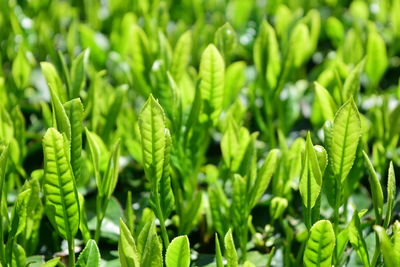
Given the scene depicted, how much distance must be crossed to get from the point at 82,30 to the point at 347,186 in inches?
32.2

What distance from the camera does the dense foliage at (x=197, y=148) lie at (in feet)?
3.48

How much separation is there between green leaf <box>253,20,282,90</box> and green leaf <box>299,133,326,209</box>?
478 mm

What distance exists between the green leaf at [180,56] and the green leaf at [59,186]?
1.46 ft

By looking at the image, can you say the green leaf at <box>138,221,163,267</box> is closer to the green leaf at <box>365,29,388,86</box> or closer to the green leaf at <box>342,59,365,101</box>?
the green leaf at <box>342,59,365,101</box>

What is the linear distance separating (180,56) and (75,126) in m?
0.39

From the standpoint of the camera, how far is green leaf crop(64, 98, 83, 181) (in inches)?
43.9

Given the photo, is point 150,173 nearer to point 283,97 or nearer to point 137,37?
point 137,37

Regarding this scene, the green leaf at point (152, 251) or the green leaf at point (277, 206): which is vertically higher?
the green leaf at point (152, 251)

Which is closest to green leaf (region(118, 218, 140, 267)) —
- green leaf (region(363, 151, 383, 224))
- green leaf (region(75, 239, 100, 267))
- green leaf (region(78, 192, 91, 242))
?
green leaf (region(75, 239, 100, 267))

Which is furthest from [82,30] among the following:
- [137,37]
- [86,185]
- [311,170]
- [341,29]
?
[311,170]

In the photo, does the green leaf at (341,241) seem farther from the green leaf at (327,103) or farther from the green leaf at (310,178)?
the green leaf at (327,103)

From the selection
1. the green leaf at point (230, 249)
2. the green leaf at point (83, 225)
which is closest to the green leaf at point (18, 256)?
the green leaf at point (83, 225)

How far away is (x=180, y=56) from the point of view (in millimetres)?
1447

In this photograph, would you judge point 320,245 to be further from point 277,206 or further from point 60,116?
point 60,116
